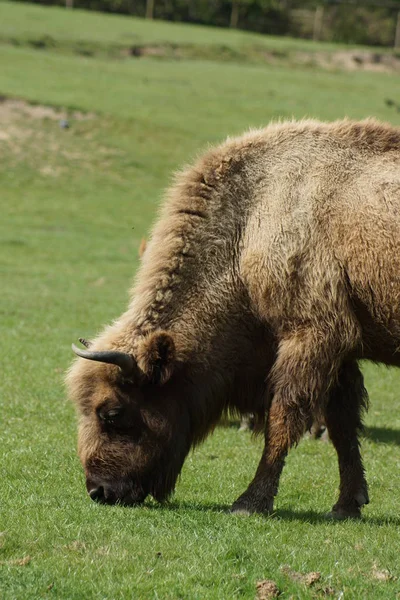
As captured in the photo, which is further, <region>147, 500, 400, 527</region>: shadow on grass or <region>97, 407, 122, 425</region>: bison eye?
<region>97, 407, 122, 425</region>: bison eye

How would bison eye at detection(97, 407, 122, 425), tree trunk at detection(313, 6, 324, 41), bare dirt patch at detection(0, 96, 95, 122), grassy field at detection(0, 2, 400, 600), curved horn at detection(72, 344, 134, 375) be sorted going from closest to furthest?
grassy field at detection(0, 2, 400, 600) → curved horn at detection(72, 344, 134, 375) → bison eye at detection(97, 407, 122, 425) → bare dirt patch at detection(0, 96, 95, 122) → tree trunk at detection(313, 6, 324, 41)

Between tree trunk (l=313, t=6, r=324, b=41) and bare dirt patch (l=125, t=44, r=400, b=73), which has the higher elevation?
tree trunk (l=313, t=6, r=324, b=41)

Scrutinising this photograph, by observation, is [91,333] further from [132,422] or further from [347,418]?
[132,422]

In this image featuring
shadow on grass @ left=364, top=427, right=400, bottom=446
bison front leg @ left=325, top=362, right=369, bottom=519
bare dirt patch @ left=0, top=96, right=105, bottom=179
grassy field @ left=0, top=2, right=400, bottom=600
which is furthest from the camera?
bare dirt patch @ left=0, top=96, right=105, bottom=179

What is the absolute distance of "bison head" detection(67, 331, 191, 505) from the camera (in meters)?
7.36

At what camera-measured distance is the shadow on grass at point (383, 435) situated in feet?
34.6

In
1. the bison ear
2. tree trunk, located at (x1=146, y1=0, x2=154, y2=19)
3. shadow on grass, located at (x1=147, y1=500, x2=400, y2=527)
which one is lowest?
shadow on grass, located at (x1=147, y1=500, x2=400, y2=527)

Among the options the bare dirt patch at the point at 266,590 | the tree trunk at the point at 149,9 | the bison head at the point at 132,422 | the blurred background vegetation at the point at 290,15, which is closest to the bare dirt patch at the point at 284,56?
the blurred background vegetation at the point at 290,15

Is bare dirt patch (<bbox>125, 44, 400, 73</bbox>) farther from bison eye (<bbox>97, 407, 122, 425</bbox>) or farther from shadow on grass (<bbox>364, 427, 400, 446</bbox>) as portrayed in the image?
bison eye (<bbox>97, 407, 122, 425</bbox>)

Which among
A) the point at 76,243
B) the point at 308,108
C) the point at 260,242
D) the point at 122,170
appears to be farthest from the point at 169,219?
the point at 308,108

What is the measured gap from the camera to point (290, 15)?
58.8m

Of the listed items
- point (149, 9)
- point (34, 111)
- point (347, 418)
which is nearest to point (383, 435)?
point (347, 418)

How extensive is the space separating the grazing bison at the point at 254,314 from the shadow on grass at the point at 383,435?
267 cm

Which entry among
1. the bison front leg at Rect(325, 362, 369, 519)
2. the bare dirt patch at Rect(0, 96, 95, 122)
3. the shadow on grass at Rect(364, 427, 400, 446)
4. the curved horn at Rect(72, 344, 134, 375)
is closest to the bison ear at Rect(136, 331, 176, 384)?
the curved horn at Rect(72, 344, 134, 375)
